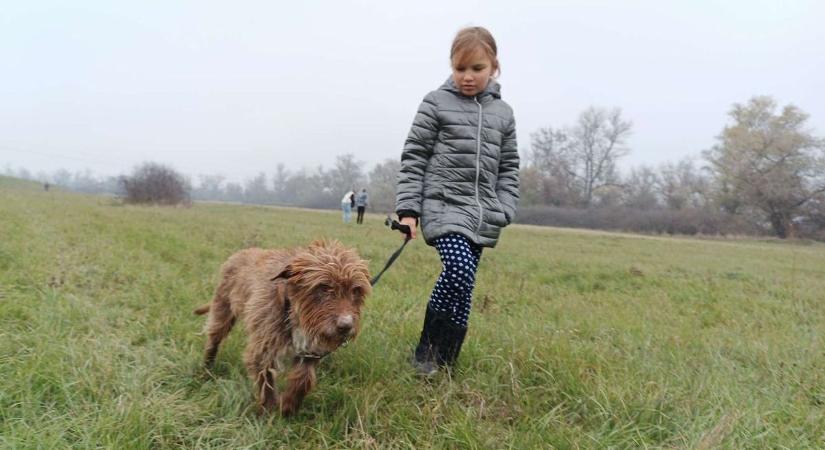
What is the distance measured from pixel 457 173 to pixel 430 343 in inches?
53.2

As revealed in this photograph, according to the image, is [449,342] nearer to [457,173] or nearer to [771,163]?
[457,173]

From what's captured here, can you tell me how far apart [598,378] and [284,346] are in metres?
2.19

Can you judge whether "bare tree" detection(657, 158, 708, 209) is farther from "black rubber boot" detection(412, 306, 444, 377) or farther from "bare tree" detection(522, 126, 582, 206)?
"black rubber boot" detection(412, 306, 444, 377)

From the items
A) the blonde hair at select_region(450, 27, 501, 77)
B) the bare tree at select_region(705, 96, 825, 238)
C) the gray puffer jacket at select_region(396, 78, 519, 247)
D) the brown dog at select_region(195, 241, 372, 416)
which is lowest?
the brown dog at select_region(195, 241, 372, 416)

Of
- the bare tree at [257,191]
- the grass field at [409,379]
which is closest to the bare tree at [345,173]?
the bare tree at [257,191]

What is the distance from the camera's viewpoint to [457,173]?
3.58 m

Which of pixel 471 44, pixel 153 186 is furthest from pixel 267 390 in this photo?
pixel 153 186

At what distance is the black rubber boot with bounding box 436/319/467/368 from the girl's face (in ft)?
5.84

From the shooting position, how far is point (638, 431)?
114 inches

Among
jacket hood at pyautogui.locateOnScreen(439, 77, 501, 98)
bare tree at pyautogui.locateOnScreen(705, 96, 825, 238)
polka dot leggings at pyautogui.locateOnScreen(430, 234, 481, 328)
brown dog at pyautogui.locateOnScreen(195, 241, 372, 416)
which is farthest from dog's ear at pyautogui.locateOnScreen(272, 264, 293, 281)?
bare tree at pyautogui.locateOnScreen(705, 96, 825, 238)

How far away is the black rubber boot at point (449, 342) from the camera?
12.4 feet

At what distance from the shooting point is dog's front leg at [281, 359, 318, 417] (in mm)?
2994

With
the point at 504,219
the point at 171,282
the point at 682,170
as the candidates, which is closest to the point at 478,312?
the point at 504,219

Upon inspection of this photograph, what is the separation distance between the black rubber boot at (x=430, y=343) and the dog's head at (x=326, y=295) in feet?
2.99
